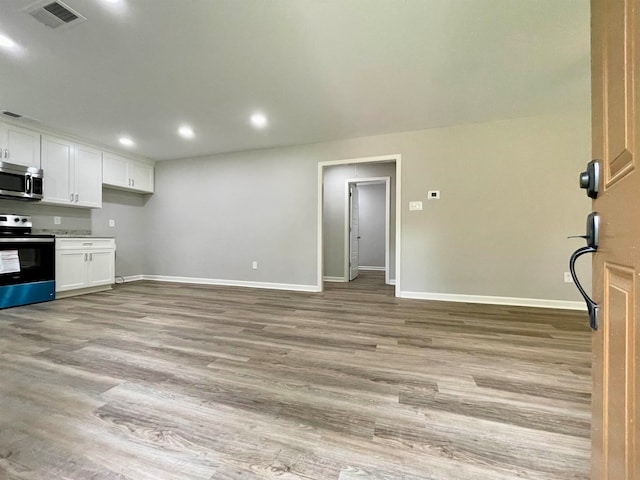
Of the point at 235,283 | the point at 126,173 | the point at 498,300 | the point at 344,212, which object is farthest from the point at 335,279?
the point at 126,173

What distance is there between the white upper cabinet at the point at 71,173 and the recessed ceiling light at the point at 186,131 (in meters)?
1.75

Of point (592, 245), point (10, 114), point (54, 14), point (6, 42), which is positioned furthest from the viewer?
point (10, 114)

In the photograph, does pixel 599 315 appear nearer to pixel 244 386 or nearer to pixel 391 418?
pixel 391 418

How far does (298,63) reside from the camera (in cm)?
224

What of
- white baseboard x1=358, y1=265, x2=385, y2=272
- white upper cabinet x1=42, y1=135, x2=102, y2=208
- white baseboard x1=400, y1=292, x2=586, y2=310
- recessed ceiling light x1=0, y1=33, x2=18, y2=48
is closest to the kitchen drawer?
white upper cabinet x1=42, y1=135, x2=102, y2=208

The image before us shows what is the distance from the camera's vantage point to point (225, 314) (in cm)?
294

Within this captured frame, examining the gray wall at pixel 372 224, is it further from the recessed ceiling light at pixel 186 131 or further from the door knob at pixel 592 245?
the door knob at pixel 592 245

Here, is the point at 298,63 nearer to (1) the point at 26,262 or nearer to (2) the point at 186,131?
(2) the point at 186,131

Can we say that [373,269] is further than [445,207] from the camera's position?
Yes

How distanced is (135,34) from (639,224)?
2.87 meters

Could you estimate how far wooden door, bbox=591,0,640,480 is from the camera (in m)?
0.43

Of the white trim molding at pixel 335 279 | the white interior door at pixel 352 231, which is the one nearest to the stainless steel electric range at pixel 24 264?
the white trim molding at pixel 335 279

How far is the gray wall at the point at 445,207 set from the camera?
3.22 metres

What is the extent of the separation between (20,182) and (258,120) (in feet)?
10.5
